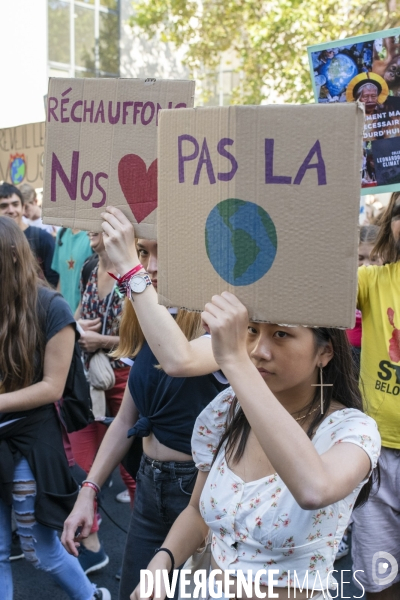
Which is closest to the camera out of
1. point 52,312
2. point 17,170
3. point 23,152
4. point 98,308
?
point 52,312

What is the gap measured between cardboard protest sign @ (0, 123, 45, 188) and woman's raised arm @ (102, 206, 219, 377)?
149 inches

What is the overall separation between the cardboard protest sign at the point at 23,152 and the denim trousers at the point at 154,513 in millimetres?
3580

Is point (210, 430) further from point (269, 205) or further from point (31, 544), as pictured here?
point (31, 544)

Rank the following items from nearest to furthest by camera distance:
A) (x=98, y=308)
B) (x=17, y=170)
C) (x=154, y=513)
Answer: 1. (x=154, y=513)
2. (x=98, y=308)
3. (x=17, y=170)

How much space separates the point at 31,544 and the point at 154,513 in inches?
34.6

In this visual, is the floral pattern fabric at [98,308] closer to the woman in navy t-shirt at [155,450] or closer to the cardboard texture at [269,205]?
the woman in navy t-shirt at [155,450]

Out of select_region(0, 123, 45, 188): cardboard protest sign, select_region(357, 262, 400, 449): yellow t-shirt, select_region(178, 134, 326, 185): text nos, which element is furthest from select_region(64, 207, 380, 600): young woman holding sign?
select_region(0, 123, 45, 188): cardboard protest sign

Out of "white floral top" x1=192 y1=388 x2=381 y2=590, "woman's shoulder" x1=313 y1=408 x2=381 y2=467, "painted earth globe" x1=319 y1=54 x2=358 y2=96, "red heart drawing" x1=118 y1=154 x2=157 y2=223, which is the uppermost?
"painted earth globe" x1=319 y1=54 x2=358 y2=96

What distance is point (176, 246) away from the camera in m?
1.74

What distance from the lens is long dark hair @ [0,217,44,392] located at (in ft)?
10.1

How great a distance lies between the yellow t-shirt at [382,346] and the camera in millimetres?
2994

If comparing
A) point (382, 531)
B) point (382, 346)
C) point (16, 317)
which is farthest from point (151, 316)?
point (382, 531)

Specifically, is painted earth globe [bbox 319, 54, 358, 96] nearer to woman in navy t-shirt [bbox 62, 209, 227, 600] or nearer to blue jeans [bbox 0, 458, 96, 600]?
woman in navy t-shirt [bbox 62, 209, 227, 600]

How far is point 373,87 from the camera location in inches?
104
